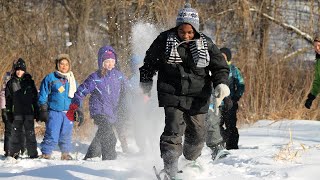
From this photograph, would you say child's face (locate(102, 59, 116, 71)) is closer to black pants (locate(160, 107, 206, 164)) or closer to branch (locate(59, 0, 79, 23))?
black pants (locate(160, 107, 206, 164))

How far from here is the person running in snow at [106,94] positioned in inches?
297

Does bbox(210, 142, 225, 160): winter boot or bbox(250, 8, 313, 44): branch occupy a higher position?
bbox(250, 8, 313, 44): branch

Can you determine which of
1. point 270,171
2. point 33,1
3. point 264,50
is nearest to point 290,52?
point 264,50

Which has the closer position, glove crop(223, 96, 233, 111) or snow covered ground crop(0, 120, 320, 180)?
snow covered ground crop(0, 120, 320, 180)

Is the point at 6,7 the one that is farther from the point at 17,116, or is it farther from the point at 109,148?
the point at 109,148

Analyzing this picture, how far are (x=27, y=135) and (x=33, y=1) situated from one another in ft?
31.1

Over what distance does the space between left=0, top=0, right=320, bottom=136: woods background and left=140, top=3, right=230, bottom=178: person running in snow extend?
5580 millimetres

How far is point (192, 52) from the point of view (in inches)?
190

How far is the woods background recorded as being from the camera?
1260cm

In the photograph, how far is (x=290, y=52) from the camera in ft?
48.0

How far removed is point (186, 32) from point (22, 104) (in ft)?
14.4

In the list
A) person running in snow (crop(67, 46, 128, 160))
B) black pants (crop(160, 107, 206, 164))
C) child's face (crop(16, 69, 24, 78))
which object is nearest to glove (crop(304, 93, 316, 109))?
person running in snow (crop(67, 46, 128, 160))

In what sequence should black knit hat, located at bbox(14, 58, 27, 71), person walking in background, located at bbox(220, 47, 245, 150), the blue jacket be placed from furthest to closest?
→ black knit hat, located at bbox(14, 58, 27, 71), the blue jacket, person walking in background, located at bbox(220, 47, 245, 150)

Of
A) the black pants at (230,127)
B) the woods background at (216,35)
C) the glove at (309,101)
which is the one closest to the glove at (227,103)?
the black pants at (230,127)
